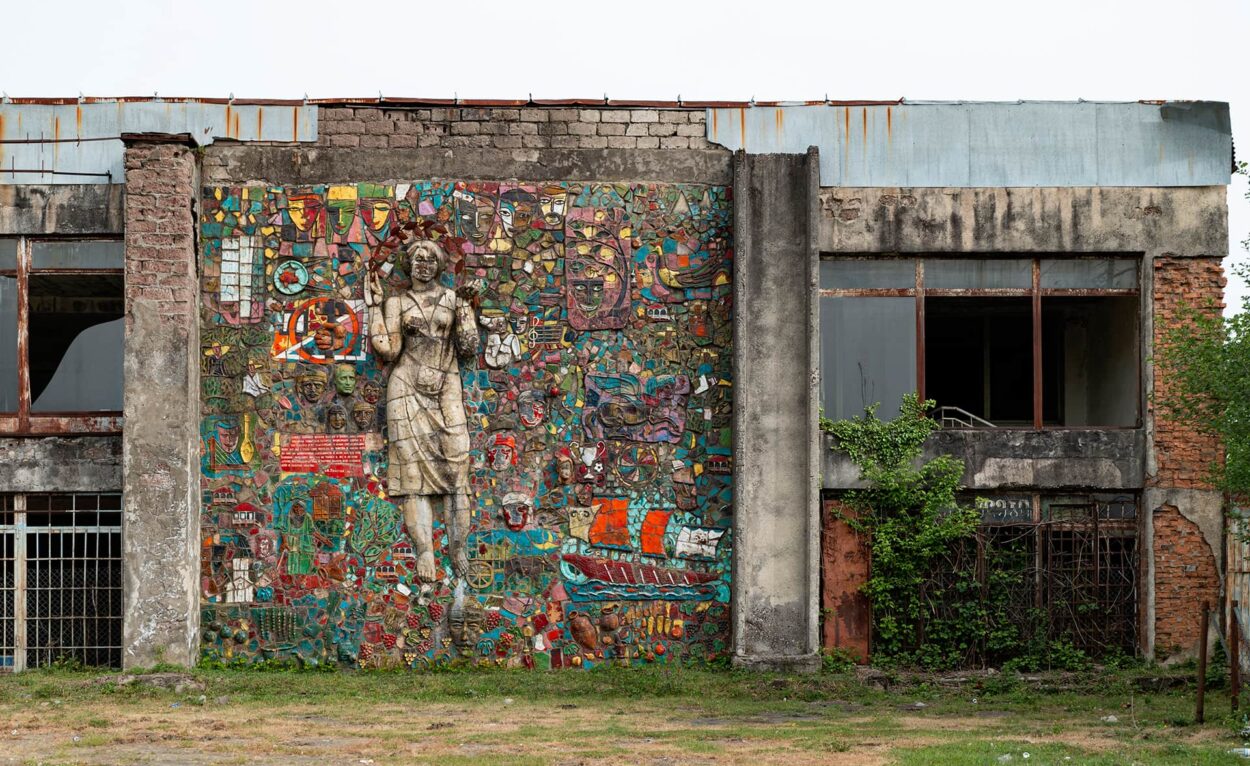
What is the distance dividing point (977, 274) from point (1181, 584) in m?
4.14

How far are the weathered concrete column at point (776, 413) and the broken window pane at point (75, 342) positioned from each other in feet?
23.1

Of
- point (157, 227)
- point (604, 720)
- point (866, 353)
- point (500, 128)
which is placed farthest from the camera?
point (866, 353)

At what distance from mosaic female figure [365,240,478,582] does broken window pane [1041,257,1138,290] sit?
6611mm

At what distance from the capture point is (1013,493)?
17141 millimetres

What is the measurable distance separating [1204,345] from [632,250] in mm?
6069

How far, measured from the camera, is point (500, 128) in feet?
55.6

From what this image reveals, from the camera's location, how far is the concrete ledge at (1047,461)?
17.0m

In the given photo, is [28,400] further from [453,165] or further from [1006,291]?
[1006,291]

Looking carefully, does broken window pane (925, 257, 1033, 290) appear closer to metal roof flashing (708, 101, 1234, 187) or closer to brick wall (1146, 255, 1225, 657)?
metal roof flashing (708, 101, 1234, 187)

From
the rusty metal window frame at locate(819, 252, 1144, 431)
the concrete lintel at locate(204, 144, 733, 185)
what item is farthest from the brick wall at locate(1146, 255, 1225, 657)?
the concrete lintel at locate(204, 144, 733, 185)

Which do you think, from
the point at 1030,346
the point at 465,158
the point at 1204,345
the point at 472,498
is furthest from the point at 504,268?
the point at 1204,345

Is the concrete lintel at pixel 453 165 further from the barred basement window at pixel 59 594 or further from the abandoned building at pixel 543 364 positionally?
the barred basement window at pixel 59 594

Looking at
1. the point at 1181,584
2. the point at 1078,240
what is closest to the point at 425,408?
the point at 1078,240

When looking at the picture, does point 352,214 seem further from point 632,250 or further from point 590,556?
point 590,556
